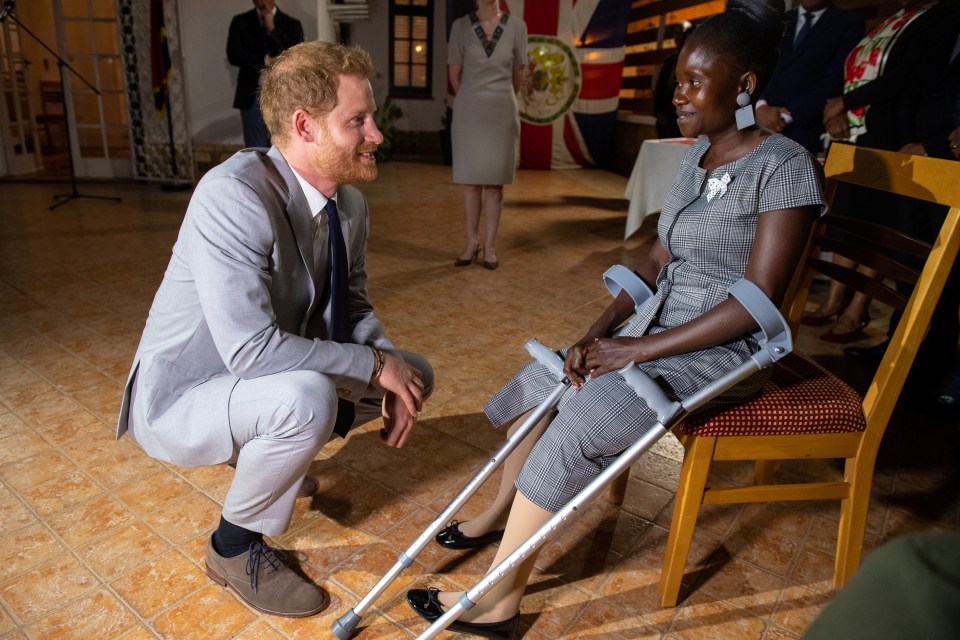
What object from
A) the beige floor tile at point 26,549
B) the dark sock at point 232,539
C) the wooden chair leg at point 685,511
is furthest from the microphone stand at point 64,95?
the wooden chair leg at point 685,511

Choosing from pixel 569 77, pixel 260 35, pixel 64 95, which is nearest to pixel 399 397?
pixel 260 35

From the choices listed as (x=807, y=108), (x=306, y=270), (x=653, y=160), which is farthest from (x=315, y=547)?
(x=653, y=160)

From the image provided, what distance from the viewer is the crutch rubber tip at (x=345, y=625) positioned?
1.54 m

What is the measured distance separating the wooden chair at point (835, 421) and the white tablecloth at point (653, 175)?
3.09m

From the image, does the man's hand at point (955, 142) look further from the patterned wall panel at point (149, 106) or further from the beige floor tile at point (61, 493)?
the patterned wall panel at point (149, 106)

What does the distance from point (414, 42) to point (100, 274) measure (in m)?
8.24

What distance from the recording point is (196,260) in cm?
149

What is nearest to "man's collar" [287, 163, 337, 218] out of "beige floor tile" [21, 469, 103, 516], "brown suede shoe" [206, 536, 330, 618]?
"brown suede shoe" [206, 536, 330, 618]

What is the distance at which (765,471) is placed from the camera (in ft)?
7.18

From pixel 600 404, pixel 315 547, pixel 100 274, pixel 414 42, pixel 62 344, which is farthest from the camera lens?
pixel 414 42

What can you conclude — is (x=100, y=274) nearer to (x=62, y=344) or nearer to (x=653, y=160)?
(x=62, y=344)

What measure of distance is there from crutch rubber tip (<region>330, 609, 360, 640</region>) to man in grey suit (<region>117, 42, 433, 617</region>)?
107 millimetres

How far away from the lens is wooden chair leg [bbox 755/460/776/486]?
2182 millimetres

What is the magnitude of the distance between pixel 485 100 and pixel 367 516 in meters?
3.17
